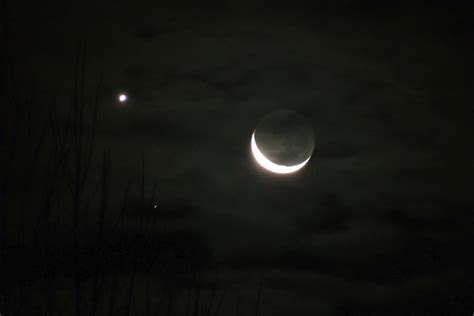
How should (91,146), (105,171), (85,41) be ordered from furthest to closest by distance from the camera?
(91,146) → (105,171) → (85,41)

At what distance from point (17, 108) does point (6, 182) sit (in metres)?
0.82

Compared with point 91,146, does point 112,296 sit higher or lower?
lower

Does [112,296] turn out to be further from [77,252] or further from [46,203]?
[46,203]

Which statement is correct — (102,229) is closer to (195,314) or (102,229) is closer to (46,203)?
(46,203)

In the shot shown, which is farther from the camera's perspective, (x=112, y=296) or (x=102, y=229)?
(x=112, y=296)

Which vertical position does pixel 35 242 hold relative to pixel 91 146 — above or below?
below

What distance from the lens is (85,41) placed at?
398cm

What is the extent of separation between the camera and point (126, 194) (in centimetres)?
449

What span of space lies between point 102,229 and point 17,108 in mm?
1649

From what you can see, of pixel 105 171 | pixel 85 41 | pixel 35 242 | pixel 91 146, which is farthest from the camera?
pixel 35 242

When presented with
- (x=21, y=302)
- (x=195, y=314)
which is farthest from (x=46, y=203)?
(x=195, y=314)

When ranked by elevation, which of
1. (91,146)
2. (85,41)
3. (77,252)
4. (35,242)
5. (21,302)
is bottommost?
(21,302)

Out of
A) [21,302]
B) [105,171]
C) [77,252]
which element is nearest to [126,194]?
[105,171]

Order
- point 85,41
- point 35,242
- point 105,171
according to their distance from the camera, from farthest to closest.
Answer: point 35,242 → point 105,171 → point 85,41
